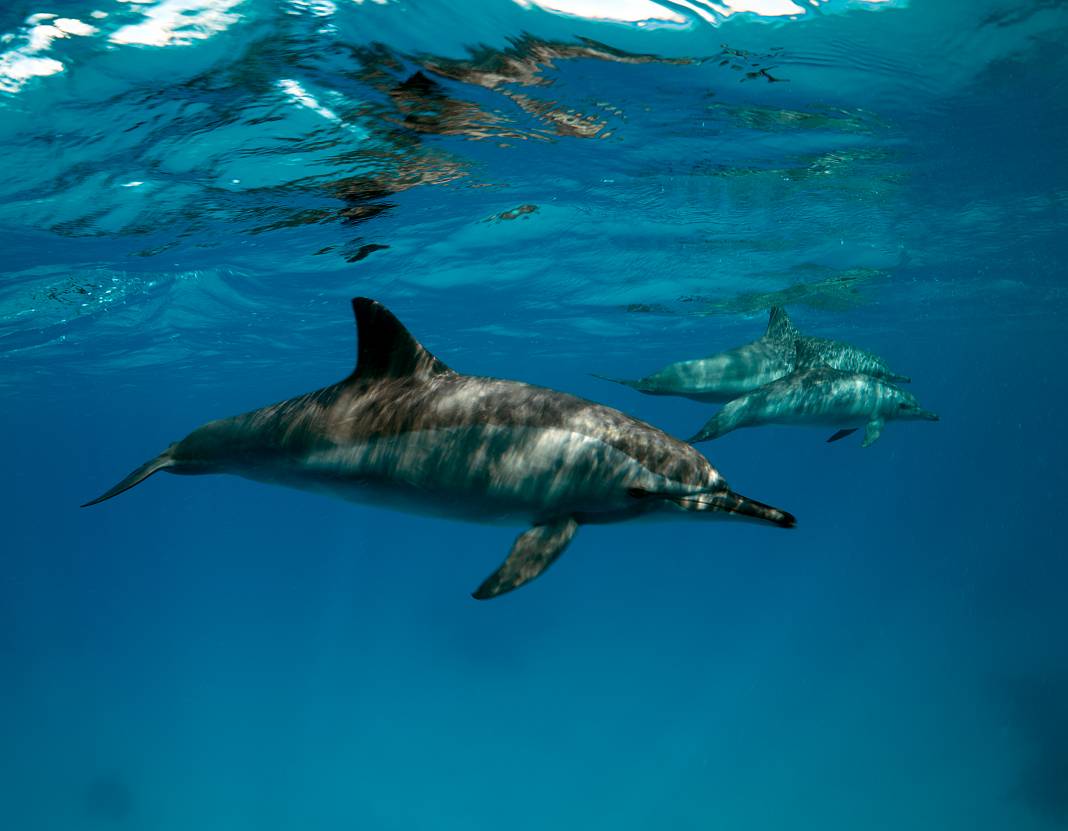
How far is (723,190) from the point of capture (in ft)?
51.8

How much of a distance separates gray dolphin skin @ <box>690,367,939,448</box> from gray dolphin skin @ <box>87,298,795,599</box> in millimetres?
4909

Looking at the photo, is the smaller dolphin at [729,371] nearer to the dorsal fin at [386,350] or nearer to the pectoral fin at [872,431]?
the pectoral fin at [872,431]

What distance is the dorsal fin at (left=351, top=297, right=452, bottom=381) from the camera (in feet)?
18.3

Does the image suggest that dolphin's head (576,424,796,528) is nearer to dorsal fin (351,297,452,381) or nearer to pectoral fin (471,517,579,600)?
pectoral fin (471,517,579,600)

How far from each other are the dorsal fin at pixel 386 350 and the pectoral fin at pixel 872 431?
27.1ft

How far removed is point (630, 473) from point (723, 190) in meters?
12.8

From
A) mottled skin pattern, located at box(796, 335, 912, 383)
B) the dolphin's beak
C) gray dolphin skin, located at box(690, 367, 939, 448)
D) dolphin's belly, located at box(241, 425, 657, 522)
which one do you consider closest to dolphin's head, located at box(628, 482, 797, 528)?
the dolphin's beak

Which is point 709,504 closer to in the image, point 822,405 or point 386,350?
point 386,350

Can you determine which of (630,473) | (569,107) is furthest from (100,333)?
(630,473)

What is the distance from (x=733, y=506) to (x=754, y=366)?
8.05m

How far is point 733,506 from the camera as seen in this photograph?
4469mm

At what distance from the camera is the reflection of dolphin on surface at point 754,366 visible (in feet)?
37.2

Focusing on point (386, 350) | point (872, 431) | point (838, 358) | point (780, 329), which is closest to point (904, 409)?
point (872, 431)

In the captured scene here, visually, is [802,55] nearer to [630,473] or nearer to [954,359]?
[630,473]
